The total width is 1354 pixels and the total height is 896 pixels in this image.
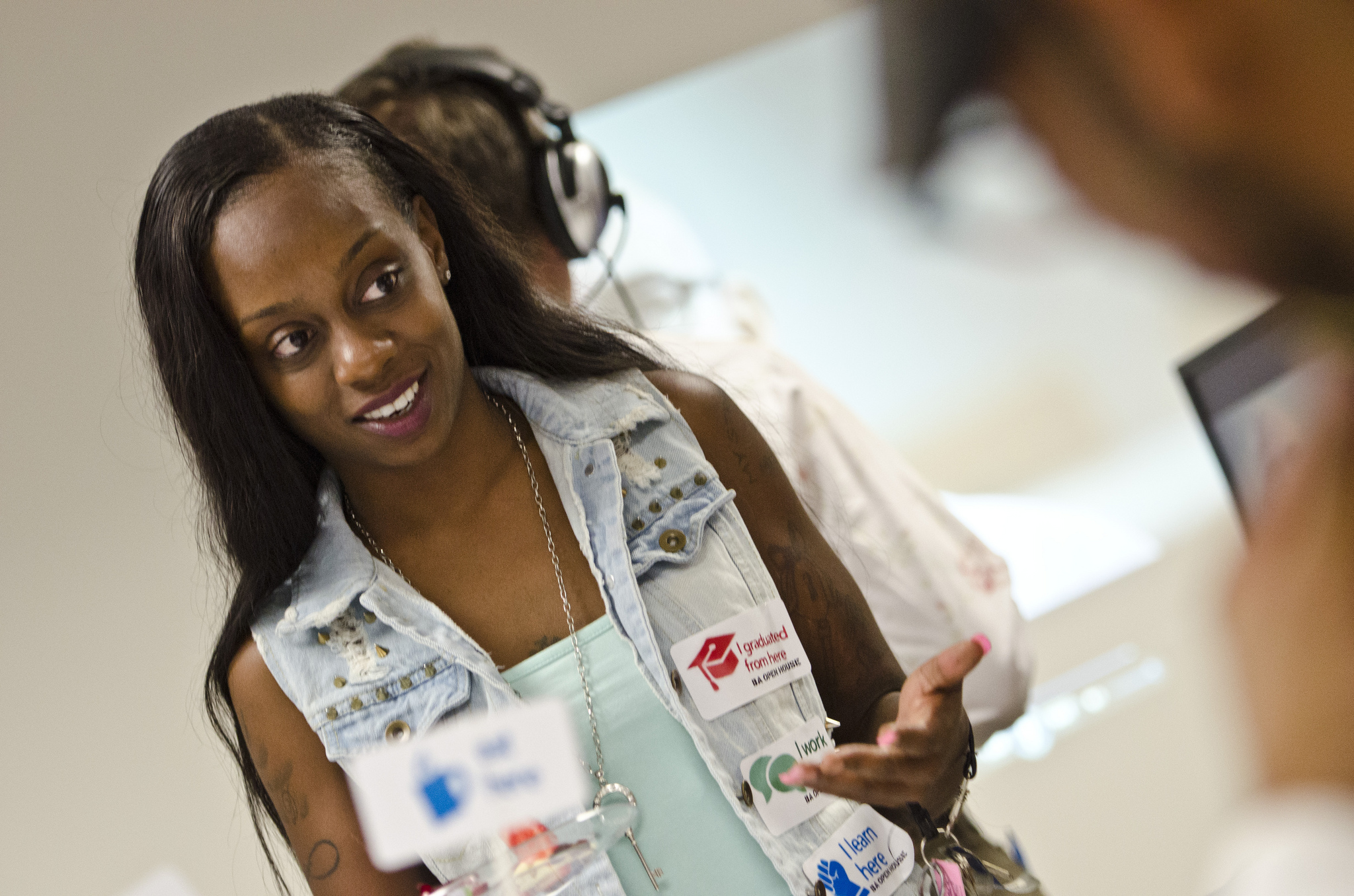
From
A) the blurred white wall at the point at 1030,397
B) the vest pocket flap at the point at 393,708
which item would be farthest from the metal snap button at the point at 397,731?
the blurred white wall at the point at 1030,397

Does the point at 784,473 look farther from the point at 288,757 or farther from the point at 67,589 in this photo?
the point at 67,589

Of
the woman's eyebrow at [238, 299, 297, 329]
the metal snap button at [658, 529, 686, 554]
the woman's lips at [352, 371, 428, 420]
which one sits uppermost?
the woman's eyebrow at [238, 299, 297, 329]

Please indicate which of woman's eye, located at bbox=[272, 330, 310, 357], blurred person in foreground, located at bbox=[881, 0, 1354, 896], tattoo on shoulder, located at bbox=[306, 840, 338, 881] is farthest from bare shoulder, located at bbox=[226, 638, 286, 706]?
blurred person in foreground, located at bbox=[881, 0, 1354, 896]

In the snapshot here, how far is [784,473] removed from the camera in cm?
82

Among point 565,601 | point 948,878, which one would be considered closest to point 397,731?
point 565,601

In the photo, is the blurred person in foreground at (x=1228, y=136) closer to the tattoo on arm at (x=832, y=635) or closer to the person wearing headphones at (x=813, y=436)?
the tattoo on arm at (x=832, y=635)

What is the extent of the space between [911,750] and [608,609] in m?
0.23

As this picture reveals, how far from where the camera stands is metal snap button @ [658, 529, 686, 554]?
0.76 metres

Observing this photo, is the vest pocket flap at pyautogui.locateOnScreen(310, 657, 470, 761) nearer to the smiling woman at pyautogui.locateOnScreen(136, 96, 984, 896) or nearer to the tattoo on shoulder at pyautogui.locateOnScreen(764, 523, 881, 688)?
the smiling woman at pyautogui.locateOnScreen(136, 96, 984, 896)

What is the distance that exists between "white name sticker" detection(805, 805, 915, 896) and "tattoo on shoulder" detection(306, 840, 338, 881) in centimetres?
30

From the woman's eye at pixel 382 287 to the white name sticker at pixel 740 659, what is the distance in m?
0.29

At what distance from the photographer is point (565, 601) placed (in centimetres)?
75

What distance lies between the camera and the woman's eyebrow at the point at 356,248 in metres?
0.64

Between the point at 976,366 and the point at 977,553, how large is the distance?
0.49 meters
